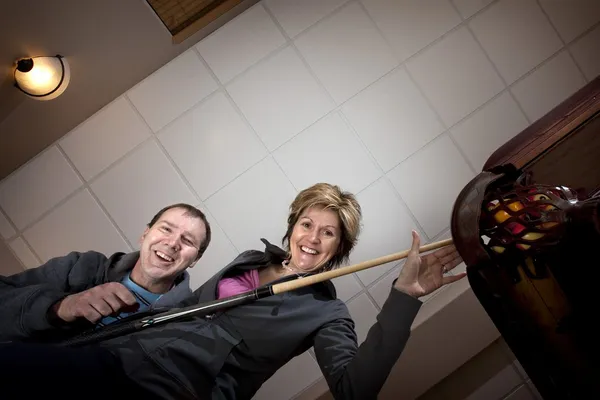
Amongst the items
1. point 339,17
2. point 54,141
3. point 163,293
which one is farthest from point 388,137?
point 54,141

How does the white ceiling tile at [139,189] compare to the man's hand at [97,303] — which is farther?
the white ceiling tile at [139,189]

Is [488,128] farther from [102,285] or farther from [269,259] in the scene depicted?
[102,285]

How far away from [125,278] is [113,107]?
110 cm

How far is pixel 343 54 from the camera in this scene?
7.98 ft

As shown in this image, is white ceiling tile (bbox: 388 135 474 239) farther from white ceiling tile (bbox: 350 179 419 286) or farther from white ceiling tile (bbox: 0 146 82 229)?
white ceiling tile (bbox: 0 146 82 229)

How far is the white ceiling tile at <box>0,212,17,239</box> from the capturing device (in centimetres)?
238

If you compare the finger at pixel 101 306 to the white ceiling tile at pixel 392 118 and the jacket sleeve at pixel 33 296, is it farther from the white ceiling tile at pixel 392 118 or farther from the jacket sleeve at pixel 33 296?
the white ceiling tile at pixel 392 118

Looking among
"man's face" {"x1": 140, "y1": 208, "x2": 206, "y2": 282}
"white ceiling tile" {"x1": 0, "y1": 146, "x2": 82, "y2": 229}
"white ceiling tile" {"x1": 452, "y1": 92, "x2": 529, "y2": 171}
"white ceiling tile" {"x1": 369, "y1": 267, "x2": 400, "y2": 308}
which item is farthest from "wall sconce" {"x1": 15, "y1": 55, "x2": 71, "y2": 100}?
"white ceiling tile" {"x1": 452, "y1": 92, "x2": 529, "y2": 171}

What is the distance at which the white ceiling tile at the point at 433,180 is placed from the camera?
235 cm

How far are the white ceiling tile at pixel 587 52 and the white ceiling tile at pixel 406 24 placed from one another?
0.73m

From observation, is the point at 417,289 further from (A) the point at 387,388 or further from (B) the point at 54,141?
Answer: (B) the point at 54,141

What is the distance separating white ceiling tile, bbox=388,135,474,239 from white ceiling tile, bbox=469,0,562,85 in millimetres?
535

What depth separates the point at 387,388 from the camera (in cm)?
197

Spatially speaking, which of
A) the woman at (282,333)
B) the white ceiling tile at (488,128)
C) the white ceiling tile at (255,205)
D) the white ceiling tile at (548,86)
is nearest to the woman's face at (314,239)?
the woman at (282,333)
